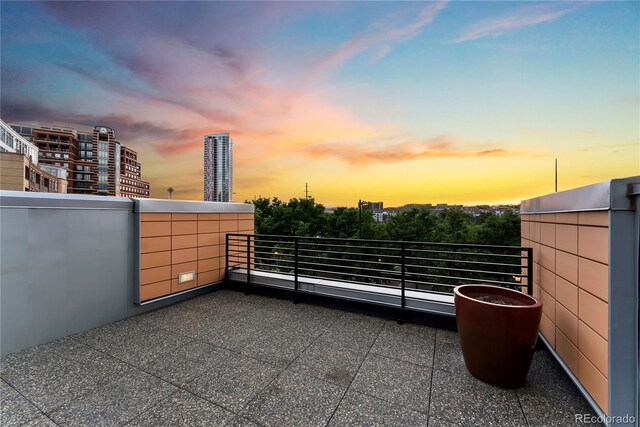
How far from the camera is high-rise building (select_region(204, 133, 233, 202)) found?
2628 centimetres

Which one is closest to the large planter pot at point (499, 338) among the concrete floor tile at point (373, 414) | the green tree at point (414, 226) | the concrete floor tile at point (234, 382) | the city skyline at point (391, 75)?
the concrete floor tile at point (373, 414)

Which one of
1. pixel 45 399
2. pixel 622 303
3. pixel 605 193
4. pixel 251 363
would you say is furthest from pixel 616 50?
pixel 45 399

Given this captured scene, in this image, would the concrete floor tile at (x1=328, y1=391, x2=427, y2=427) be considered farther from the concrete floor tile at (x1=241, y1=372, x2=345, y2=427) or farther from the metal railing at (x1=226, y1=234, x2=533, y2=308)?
the metal railing at (x1=226, y1=234, x2=533, y2=308)

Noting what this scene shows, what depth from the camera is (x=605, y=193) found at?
147cm

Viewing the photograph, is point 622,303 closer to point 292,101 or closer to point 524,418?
point 524,418

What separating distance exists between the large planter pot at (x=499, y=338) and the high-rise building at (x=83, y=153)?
79.9 m

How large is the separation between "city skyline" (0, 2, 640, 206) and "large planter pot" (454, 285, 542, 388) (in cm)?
355

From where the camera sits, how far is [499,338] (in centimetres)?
187

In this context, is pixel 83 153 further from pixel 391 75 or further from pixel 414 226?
pixel 391 75

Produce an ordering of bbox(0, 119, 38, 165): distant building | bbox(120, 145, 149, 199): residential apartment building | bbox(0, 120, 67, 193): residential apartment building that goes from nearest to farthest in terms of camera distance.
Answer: bbox(0, 120, 67, 193): residential apartment building < bbox(0, 119, 38, 165): distant building < bbox(120, 145, 149, 199): residential apartment building

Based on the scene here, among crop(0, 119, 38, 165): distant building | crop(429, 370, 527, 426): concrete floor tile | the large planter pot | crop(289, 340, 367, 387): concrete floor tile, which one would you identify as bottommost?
crop(289, 340, 367, 387): concrete floor tile

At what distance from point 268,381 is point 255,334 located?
3.03 feet

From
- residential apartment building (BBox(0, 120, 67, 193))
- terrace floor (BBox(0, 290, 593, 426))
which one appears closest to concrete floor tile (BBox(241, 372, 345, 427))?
terrace floor (BBox(0, 290, 593, 426))

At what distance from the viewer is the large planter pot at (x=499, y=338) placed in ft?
5.97
